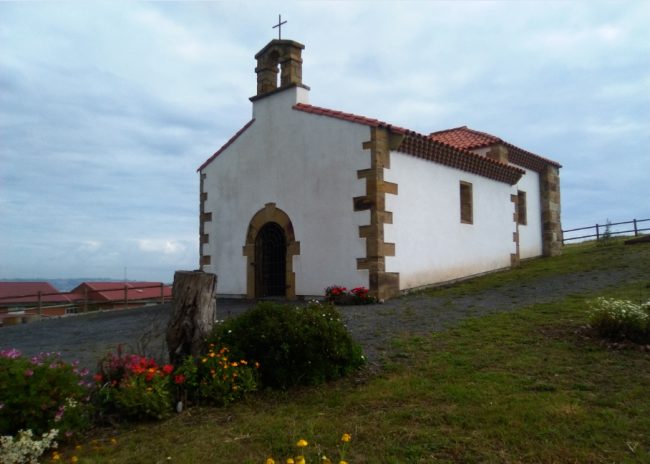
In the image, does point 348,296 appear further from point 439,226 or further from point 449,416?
point 449,416

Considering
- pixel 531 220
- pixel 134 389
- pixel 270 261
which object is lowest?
pixel 134 389

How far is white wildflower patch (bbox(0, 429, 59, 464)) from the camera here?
4.27m

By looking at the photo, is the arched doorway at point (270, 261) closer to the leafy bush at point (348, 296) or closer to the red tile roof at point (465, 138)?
the leafy bush at point (348, 296)

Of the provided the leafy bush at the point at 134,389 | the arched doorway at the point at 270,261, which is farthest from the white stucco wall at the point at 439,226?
the leafy bush at the point at 134,389

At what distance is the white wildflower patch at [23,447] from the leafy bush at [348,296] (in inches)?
325

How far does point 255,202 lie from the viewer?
15148 mm

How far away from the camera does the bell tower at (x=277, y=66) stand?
48.1 feet

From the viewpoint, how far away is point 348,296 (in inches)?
488

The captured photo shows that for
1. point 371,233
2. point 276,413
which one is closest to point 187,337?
point 276,413

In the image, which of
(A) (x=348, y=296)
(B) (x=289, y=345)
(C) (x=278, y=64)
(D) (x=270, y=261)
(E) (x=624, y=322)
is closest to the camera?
(B) (x=289, y=345)

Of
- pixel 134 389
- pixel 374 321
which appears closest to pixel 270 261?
pixel 374 321

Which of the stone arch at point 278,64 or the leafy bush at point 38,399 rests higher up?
the stone arch at point 278,64

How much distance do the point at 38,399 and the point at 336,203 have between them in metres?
9.19

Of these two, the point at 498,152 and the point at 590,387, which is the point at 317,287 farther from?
the point at 498,152
